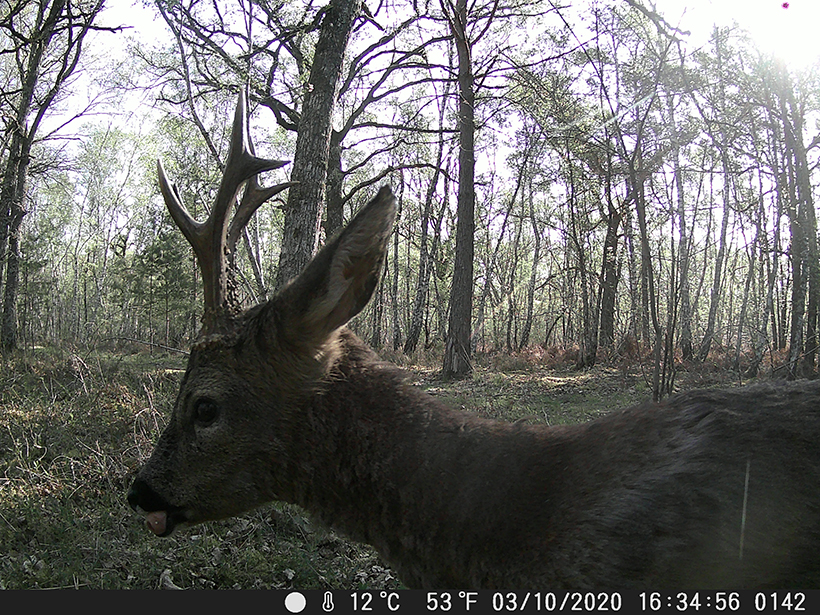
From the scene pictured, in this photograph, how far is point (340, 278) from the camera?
2.29m

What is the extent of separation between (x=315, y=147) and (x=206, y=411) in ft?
15.9

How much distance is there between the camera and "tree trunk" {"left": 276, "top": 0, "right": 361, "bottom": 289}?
6.72m

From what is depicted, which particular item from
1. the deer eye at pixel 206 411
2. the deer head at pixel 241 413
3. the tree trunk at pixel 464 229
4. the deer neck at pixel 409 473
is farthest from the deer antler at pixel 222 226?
the tree trunk at pixel 464 229

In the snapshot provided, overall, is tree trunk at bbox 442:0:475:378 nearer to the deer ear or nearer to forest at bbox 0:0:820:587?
forest at bbox 0:0:820:587

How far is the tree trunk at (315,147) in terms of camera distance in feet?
22.0

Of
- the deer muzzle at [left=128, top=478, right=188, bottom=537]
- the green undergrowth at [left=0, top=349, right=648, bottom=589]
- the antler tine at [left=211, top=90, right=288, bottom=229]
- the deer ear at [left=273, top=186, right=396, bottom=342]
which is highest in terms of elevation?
the antler tine at [left=211, top=90, right=288, bottom=229]

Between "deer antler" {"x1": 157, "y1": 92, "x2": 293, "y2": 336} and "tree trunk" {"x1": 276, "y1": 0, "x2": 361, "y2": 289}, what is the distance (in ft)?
10.6

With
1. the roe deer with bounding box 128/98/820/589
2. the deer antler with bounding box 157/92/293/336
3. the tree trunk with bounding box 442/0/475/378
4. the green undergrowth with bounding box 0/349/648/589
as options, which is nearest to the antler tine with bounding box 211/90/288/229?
the deer antler with bounding box 157/92/293/336

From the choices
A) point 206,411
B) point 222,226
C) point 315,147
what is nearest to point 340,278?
point 206,411

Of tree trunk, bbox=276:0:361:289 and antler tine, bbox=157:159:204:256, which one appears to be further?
tree trunk, bbox=276:0:361:289

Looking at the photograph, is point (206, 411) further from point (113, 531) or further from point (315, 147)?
point (315, 147)

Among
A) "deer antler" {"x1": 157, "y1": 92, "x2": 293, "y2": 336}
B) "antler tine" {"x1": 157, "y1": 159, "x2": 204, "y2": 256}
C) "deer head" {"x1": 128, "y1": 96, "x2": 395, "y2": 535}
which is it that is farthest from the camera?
"antler tine" {"x1": 157, "y1": 159, "x2": 204, "y2": 256}

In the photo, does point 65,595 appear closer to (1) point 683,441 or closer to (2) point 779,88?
(1) point 683,441

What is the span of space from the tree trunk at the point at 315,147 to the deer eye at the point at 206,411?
405cm
